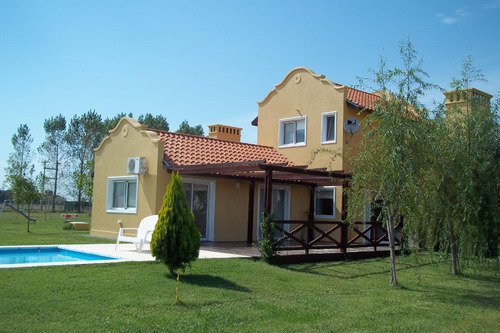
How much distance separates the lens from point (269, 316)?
7.60 m

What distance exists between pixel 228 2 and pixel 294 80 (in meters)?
7.70

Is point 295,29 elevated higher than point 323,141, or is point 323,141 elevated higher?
point 295,29

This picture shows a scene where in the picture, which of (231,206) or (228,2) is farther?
(231,206)

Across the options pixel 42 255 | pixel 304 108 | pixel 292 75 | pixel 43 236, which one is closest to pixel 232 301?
pixel 42 255

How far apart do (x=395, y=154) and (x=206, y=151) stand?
10.00 meters

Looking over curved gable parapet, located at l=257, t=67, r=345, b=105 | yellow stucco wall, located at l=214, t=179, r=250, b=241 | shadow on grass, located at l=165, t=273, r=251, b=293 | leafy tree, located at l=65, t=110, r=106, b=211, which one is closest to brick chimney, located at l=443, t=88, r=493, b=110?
curved gable parapet, located at l=257, t=67, r=345, b=105

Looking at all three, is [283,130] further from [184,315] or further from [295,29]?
[184,315]

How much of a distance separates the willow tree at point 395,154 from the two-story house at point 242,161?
4.68m

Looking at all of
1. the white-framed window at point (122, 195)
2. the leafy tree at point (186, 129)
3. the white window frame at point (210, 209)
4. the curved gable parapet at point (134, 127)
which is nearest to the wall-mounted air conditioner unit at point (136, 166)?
the white-framed window at point (122, 195)

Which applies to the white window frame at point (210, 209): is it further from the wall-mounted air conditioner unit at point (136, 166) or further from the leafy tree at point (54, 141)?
the leafy tree at point (54, 141)

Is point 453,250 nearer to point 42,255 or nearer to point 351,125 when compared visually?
point 351,125

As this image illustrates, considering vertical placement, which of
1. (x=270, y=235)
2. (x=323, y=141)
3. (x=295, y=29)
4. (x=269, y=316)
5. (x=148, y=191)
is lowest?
(x=269, y=316)

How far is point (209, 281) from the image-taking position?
32.1 ft

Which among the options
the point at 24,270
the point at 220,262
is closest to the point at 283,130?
the point at 220,262
